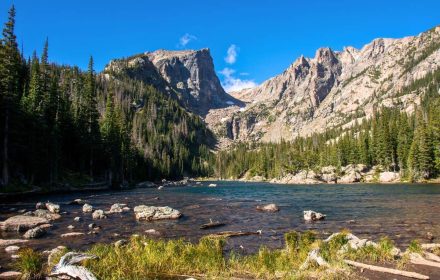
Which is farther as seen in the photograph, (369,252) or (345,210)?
(345,210)

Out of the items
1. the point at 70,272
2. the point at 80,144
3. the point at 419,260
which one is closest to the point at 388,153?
the point at 80,144

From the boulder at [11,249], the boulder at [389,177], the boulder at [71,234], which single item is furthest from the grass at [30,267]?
the boulder at [389,177]

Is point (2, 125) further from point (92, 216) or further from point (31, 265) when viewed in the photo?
point (31, 265)

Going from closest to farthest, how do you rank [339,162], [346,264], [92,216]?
1. [346,264]
2. [92,216]
3. [339,162]

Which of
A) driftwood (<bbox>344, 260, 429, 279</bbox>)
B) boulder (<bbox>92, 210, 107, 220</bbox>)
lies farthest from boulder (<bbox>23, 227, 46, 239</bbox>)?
driftwood (<bbox>344, 260, 429, 279</bbox>)

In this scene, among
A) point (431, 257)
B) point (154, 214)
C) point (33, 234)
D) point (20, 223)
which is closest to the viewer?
point (431, 257)

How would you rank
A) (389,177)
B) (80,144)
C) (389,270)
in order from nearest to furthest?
(389,270)
(80,144)
(389,177)

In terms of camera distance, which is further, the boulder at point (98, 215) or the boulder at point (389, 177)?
the boulder at point (389, 177)

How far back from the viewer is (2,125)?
57.3m

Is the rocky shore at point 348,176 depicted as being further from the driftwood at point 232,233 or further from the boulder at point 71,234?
the boulder at point 71,234

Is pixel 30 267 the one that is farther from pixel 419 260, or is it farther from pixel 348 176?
pixel 348 176

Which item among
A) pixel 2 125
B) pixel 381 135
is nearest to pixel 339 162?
pixel 381 135

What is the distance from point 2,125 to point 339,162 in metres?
128

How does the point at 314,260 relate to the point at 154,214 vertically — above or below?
above
